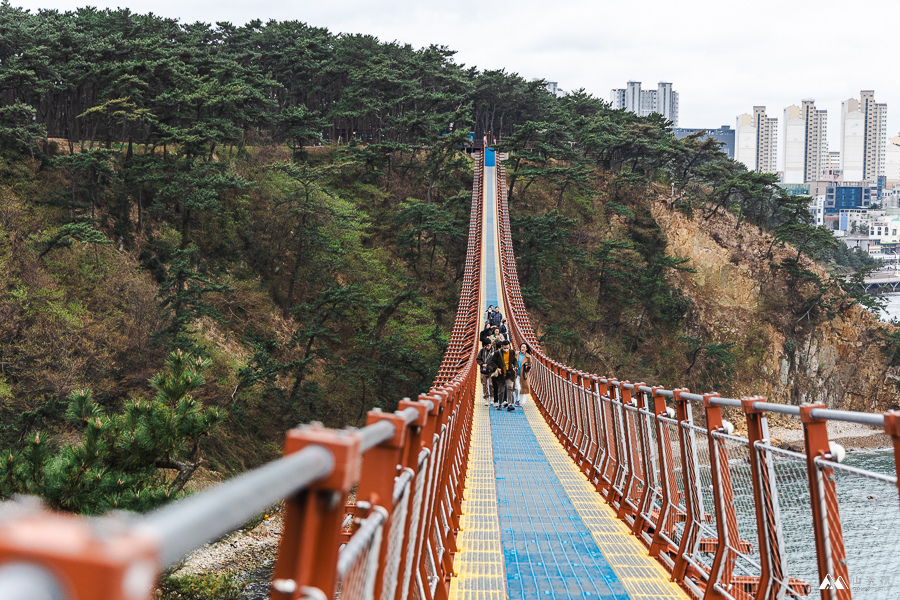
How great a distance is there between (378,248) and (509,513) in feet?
88.6

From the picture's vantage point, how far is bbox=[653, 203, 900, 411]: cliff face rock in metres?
35.5

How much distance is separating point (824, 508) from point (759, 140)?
187 meters

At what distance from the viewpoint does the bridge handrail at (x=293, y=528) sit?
66 cm

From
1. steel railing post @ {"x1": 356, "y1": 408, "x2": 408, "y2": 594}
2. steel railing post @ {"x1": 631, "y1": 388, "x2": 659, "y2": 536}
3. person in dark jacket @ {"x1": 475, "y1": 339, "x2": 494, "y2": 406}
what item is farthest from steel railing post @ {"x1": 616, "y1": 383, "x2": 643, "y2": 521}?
person in dark jacket @ {"x1": 475, "y1": 339, "x2": 494, "y2": 406}

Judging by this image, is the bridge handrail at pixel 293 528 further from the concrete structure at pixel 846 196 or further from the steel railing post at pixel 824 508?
the concrete structure at pixel 846 196

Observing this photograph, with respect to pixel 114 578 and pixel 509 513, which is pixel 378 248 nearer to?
pixel 509 513

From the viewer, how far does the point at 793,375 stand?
36.0 m

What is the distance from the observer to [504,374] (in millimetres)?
11695

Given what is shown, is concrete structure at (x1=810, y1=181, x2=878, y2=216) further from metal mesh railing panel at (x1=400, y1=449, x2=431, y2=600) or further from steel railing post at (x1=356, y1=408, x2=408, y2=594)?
steel railing post at (x1=356, y1=408, x2=408, y2=594)

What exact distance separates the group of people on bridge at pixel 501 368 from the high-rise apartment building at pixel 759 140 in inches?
6843

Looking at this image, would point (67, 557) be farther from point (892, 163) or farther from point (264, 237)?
point (892, 163)

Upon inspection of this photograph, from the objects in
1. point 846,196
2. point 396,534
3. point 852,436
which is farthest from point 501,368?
point 846,196

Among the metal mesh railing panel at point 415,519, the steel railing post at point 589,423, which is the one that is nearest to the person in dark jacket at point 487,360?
the steel railing post at point 589,423

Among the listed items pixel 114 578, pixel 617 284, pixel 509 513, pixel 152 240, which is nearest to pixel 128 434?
pixel 509 513
